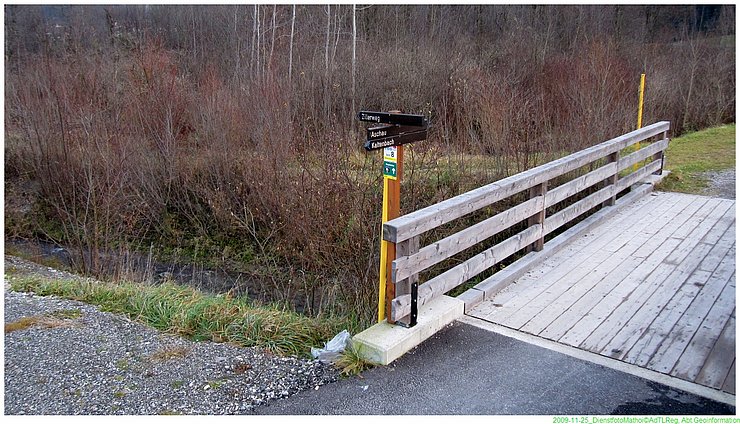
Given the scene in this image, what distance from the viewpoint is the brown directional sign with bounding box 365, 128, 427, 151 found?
4.39 metres

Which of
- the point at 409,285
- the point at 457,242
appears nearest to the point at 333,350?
the point at 409,285

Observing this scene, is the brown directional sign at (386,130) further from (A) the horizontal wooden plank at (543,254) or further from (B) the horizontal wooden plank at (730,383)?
(B) the horizontal wooden plank at (730,383)

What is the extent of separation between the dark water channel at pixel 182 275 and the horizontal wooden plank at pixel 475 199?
2.90 meters

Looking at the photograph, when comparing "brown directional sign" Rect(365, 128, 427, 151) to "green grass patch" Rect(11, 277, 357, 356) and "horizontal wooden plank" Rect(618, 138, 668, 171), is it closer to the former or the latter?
"green grass patch" Rect(11, 277, 357, 356)

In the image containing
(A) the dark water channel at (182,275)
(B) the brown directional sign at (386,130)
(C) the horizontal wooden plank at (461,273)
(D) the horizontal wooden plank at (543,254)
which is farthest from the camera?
(A) the dark water channel at (182,275)

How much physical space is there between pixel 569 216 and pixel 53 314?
5.34m

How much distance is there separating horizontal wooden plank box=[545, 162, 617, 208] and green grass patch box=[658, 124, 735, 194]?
85.9 inches

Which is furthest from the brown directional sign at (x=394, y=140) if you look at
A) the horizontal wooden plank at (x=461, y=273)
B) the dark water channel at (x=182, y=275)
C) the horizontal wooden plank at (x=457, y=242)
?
the dark water channel at (x=182, y=275)

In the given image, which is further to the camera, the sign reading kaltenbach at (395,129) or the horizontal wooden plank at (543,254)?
the horizontal wooden plank at (543,254)

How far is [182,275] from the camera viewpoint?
10.1 m

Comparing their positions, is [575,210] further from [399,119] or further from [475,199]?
[399,119]

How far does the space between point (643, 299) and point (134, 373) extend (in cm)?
410

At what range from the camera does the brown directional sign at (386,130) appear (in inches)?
173

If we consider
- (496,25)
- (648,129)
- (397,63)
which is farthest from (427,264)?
(496,25)
